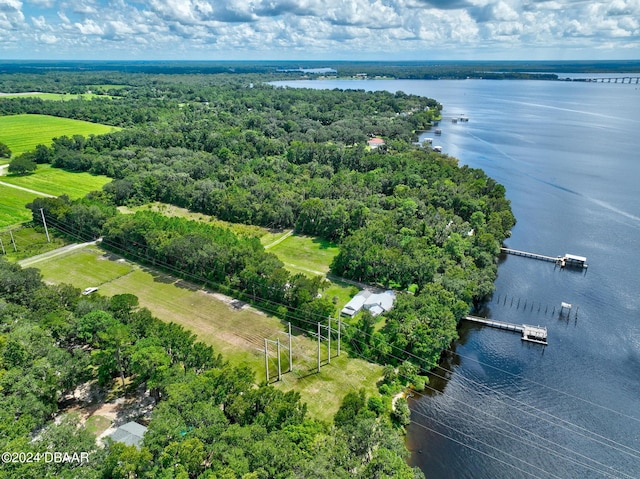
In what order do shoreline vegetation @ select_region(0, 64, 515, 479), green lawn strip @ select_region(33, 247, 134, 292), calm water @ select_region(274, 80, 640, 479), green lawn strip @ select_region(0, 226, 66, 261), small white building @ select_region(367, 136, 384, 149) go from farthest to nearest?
small white building @ select_region(367, 136, 384, 149) → green lawn strip @ select_region(0, 226, 66, 261) → green lawn strip @ select_region(33, 247, 134, 292) → calm water @ select_region(274, 80, 640, 479) → shoreline vegetation @ select_region(0, 64, 515, 479)

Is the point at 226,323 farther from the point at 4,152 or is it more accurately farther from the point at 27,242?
the point at 4,152

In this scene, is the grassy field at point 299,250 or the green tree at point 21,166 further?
the green tree at point 21,166

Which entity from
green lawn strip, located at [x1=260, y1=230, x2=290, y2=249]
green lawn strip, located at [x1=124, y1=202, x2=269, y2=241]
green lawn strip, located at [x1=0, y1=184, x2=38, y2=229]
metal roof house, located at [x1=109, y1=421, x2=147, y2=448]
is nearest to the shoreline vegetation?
green lawn strip, located at [x1=124, y1=202, x2=269, y2=241]

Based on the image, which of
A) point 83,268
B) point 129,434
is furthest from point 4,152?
point 129,434

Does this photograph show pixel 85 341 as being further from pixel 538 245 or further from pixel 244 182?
pixel 538 245

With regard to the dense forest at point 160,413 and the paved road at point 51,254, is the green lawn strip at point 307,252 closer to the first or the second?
the dense forest at point 160,413

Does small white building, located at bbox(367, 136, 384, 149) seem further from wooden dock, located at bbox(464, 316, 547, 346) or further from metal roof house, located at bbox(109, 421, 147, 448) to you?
metal roof house, located at bbox(109, 421, 147, 448)

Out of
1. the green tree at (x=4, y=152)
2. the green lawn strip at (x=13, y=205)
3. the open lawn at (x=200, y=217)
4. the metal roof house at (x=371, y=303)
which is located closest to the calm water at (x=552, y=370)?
the metal roof house at (x=371, y=303)
